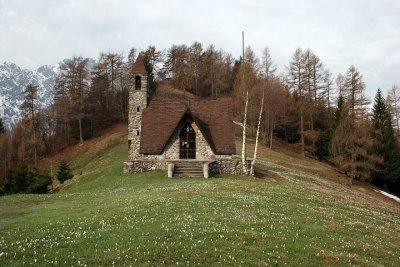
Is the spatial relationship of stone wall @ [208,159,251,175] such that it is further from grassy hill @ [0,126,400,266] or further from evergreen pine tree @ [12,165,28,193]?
evergreen pine tree @ [12,165,28,193]

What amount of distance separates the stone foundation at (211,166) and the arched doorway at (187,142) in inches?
167

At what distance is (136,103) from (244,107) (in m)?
27.2

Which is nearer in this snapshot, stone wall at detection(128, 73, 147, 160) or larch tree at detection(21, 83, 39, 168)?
stone wall at detection(128, 73, 147, 160)

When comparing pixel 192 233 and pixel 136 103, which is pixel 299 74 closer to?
pixel 136 103

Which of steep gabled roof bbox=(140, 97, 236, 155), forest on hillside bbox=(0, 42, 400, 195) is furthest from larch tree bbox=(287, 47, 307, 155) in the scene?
steep gabled roof bbox=(140, 97, 236, 155)

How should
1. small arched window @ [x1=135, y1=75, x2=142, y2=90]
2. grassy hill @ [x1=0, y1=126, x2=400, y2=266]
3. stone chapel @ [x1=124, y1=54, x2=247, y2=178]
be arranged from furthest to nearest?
small arched window @ [x1=135, y1=75, x2=142, y2=90] < stone chapel @ [x1=124, y1=54, x2=247, y2=178] < grassy hill @ [x1=0, y1=126, x2=400, y2=266]

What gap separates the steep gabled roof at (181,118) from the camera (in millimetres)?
41031

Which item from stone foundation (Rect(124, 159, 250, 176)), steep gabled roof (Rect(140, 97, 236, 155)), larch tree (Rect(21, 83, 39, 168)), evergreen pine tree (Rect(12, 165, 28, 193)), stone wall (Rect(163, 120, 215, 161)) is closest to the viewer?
stone foundation (Rect(124, 159, 250, 176))

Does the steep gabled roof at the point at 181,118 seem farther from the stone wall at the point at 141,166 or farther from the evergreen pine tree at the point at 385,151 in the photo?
the evergreen pine tree at the point at 385,151

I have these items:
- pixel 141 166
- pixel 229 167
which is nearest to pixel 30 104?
pixel 141 166

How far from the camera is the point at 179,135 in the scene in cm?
4147

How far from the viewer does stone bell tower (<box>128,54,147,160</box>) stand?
45156 millimetres

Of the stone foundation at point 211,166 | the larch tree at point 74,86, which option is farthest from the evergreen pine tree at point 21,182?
the larch tree at point 74,86

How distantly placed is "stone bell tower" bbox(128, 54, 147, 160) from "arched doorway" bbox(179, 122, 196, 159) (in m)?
6.22
